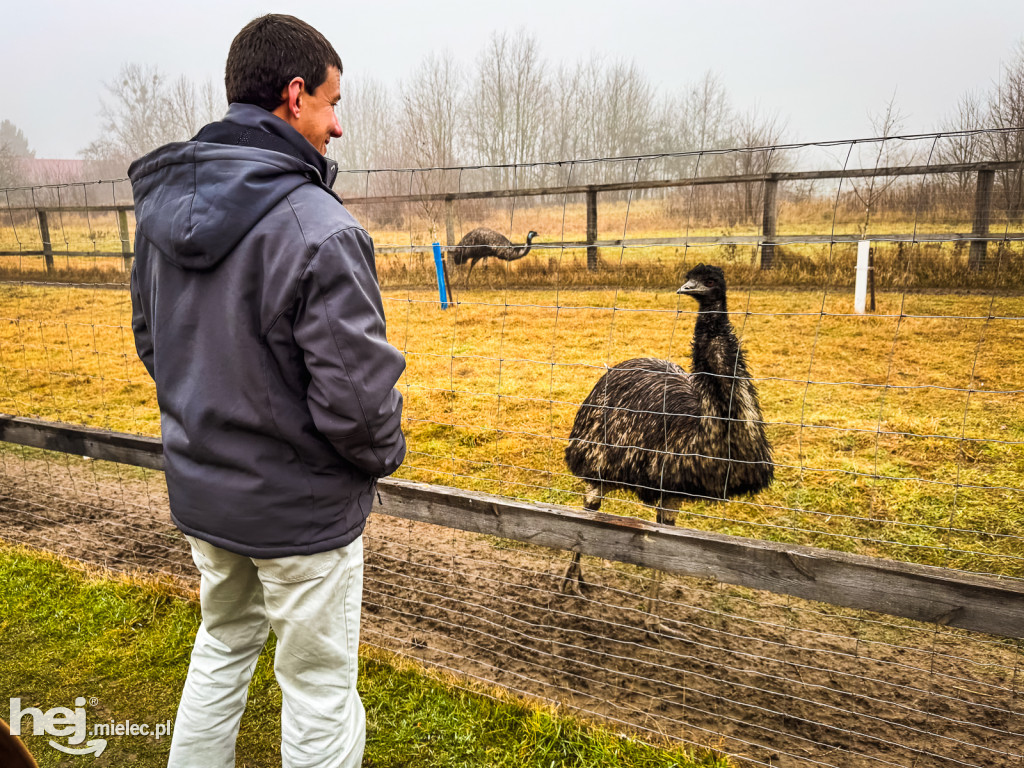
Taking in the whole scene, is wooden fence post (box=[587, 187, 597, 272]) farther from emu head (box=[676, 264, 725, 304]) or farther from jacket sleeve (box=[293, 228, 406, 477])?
jacket sleeve (box=[293, 228, 406, 477])

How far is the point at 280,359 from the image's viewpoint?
146 centimetres

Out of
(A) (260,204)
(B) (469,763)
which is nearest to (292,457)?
(A) (260,204)

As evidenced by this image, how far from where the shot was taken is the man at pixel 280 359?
1.39 meters

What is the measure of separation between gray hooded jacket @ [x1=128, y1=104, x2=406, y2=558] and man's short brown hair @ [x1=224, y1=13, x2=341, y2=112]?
53 millimetres

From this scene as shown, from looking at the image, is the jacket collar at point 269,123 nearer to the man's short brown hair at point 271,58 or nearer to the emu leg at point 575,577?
the man's short brown hair at point 271,58

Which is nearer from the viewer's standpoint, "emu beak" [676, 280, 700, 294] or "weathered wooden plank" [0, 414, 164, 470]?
"weathered wooden plank" [0, 414, 164, 470]

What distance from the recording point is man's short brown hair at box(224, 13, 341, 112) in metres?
1.46

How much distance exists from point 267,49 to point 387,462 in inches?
37.2

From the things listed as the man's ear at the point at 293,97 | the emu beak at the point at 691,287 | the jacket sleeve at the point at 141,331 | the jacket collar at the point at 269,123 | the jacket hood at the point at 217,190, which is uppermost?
the man's ear at the point at 293,97

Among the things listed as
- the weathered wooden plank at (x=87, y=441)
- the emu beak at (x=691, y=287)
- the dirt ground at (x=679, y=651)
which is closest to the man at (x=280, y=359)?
the dirt ground at (x=679, y=651)

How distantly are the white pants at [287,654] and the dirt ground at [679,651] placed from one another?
1.10m

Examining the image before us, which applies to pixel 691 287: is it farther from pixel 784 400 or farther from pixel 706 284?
pixel 784 400

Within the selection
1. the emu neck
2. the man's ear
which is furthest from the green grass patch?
the man's ear

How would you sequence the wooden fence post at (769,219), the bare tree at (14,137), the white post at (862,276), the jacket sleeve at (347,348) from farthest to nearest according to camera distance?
1. the bare tree at (14,137)
2. the wooden fence post at (769,219)
3. the white post at (862,276)
4. the jacket sleeve at (347,348)
